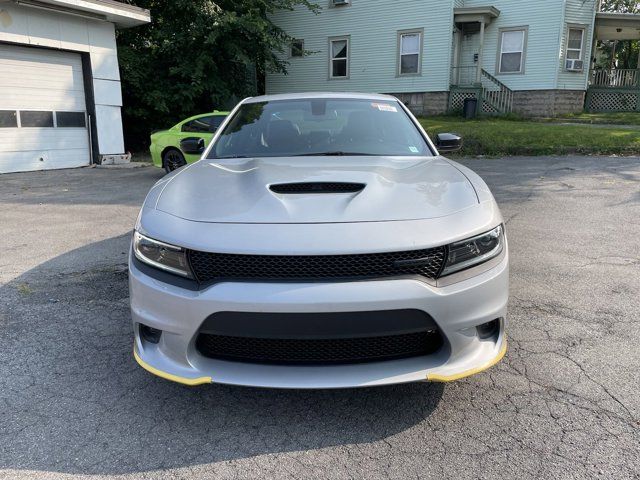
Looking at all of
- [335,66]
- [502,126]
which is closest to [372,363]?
[502,126]

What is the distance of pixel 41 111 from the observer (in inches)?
504

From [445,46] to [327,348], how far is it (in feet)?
67.8

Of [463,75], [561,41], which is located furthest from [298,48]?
[561,41]

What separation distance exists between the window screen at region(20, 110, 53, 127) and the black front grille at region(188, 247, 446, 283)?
1269cm

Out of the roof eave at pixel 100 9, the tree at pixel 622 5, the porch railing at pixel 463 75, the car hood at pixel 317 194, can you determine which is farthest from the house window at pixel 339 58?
the tree at pixel 622 5

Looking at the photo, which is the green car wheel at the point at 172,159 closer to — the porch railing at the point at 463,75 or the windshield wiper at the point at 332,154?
the windshield wiper at the point at 332,154

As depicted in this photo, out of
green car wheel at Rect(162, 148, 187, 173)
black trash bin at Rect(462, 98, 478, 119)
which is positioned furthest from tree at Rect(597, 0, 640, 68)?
green car wheel at Rect(162, 148, 187, 173)

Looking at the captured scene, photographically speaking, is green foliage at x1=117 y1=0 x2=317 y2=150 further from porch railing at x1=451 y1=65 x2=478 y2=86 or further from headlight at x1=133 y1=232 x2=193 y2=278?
headlight at x1=133 y1=232 x2=193 y2=278

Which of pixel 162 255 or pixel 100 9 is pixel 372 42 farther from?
pixel 162 255

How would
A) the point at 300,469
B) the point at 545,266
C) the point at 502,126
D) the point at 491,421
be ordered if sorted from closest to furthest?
the point at 300,469
the point at 491,421
the point at 545,266
the point at 502,126

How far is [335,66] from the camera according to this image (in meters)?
22.8

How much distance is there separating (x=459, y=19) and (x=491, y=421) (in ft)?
68.4

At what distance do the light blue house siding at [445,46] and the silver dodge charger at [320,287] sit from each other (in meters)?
20.0

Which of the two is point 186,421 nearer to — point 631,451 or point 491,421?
point 491,421
